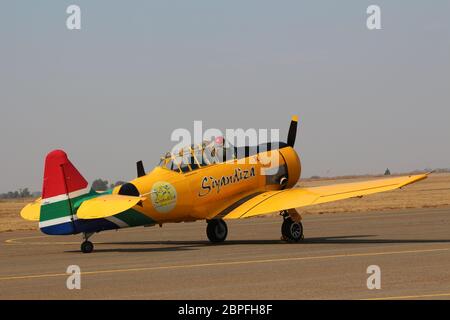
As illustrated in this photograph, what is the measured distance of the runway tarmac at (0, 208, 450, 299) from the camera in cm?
1336

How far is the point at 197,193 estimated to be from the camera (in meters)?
23.5

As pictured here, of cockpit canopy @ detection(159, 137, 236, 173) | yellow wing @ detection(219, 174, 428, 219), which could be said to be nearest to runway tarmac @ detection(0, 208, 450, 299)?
yellow wing @ detection(219, 174, 428, 219)

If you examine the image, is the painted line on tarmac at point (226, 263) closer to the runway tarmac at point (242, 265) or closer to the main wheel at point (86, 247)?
the runway tarmac at point (242, 265)

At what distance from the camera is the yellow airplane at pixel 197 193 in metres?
21.4

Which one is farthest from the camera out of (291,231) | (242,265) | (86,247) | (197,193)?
(291,231)

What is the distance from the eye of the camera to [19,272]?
58.0 ft

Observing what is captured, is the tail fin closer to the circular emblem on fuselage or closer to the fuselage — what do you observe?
the fuselage

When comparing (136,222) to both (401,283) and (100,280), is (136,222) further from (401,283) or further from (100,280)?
(401,283)

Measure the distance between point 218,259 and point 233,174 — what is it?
605cm

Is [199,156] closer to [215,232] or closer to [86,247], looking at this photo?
[215,232]

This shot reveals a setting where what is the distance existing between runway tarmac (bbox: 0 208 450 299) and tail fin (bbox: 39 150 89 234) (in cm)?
77

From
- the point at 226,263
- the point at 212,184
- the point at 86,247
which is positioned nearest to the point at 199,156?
the point at 212,184

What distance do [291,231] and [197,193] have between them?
2739 millimetres
